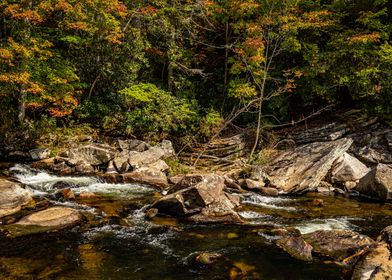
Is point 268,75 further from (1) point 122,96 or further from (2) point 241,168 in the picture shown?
(1) point 122,96

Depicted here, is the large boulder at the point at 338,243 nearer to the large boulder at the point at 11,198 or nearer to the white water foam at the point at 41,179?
the large boulder at the point at 11,198

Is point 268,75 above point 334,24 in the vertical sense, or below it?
below

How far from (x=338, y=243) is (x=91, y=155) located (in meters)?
11.7

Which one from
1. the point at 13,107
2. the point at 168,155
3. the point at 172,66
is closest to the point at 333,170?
the point at 168,155

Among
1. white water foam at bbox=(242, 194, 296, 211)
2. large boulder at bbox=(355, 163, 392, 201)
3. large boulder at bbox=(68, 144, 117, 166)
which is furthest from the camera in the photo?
large boulder at bbox=(68, 144, 117, 166)

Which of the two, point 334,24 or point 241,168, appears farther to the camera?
point 334,24

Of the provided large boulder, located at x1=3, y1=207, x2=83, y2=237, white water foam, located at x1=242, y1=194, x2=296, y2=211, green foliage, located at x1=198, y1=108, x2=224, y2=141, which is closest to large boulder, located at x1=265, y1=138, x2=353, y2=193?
white water foam, located at x1=242, y1=194, x2=296, y2=211

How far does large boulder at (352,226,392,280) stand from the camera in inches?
244

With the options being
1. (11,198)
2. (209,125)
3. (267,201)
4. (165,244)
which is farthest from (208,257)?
(209,125)

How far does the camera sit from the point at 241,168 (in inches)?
650

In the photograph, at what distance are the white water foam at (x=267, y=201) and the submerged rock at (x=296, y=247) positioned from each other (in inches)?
141

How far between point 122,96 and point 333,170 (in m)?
12.2

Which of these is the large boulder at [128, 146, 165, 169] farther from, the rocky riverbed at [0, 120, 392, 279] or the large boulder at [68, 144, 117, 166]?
the large boulder at [68, 144, 117, 166]

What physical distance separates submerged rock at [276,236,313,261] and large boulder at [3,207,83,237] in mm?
5336
